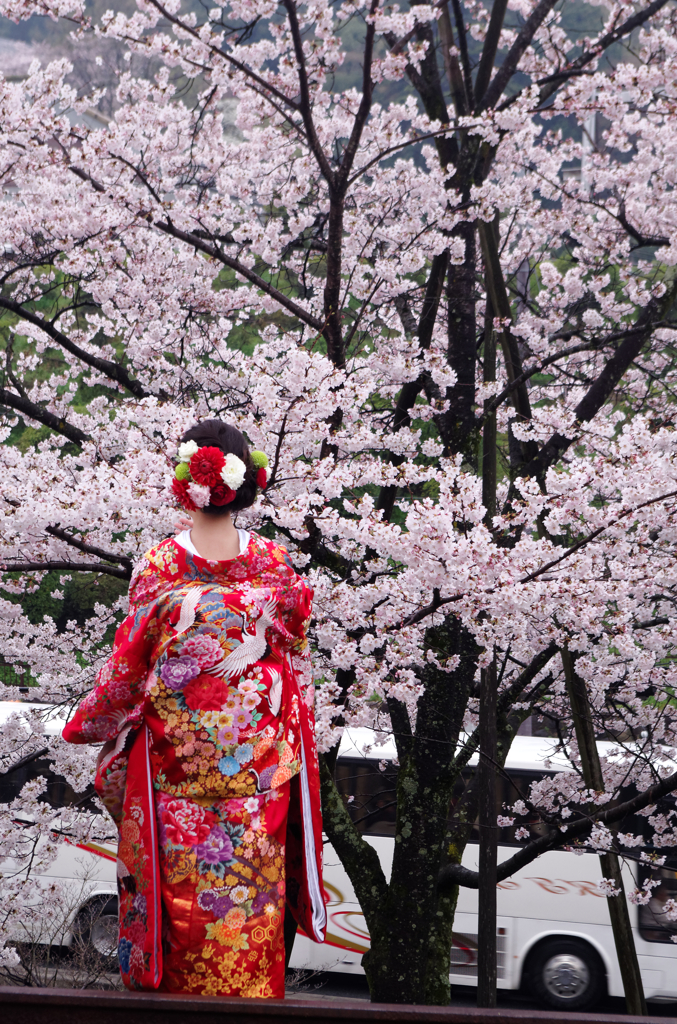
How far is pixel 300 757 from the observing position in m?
2.06

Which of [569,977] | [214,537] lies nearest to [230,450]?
[214,537]

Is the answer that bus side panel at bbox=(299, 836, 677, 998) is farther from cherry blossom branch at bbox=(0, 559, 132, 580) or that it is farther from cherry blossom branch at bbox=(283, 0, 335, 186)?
cherry blossom branch at bbox=(283, 0, 335, 186)

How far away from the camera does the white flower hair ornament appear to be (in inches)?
76.9

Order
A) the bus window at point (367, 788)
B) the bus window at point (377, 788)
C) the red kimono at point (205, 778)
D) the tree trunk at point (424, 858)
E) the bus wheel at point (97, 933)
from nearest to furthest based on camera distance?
1. the red kimono at point (205, 778)
2. the tree trunk at point (424, 858)
3. the bus wheel at point (97, 933)
4. the bus window at point (377, 788)
5. the bus window at point (367, 788)

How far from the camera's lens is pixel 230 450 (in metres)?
2.03

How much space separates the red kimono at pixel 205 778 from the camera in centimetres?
184

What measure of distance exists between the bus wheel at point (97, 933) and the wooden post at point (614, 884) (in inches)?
102

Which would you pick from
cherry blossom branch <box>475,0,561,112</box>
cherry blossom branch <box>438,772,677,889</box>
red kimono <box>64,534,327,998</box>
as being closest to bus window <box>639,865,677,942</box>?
cherry blossom branch <box>438,772,677,889</box>

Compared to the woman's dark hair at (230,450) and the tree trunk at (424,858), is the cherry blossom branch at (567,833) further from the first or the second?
the woman's dark hair at (230,450)

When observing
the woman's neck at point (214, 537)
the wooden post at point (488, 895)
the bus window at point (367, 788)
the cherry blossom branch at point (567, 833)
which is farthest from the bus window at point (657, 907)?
the woman's neck at point (214, 537)

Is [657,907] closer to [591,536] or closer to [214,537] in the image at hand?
[591,536]

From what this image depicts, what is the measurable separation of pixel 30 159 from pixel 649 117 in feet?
16.4

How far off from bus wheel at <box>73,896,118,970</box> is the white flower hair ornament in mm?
3371

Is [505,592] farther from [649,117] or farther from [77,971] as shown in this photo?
[649,117]
